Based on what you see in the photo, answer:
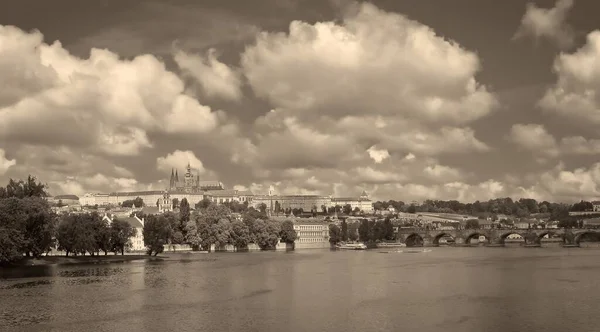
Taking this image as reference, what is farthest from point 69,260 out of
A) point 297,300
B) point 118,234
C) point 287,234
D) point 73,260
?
point 287,234

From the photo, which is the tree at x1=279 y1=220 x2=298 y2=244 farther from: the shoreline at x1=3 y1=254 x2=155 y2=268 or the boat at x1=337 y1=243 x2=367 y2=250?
the shoreline at x1=3 y1=254 x2=155 y2=268

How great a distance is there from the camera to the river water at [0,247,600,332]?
41.1 metres

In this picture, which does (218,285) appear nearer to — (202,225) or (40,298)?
(40,298)

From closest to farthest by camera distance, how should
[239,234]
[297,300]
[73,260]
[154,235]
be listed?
[297,300] → [73,260] → [154,235] → [239,234]

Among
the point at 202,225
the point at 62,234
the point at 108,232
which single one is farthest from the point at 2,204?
the point at 202,225

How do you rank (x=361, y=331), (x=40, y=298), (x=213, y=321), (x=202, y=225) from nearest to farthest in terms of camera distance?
1. (x=361, y=331)
2. (x=213, y=321)
3. (x=40, y=298)
4. (x=202, y=225)

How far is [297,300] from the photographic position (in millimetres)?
51906

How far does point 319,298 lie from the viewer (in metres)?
53.3

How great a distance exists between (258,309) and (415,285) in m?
20.7

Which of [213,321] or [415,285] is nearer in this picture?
[213,321]

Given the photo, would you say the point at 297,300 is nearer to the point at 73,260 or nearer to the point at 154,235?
the point at 73,260

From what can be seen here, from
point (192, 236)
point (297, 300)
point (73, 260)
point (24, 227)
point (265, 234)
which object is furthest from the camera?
point (265, 234)

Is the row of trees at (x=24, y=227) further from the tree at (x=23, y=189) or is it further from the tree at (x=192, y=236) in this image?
the tree at (x=192, y=236)

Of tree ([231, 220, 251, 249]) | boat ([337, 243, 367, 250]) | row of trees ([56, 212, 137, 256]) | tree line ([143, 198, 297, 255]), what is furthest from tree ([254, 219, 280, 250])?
row of trees ([56, 212, 137, 256])
